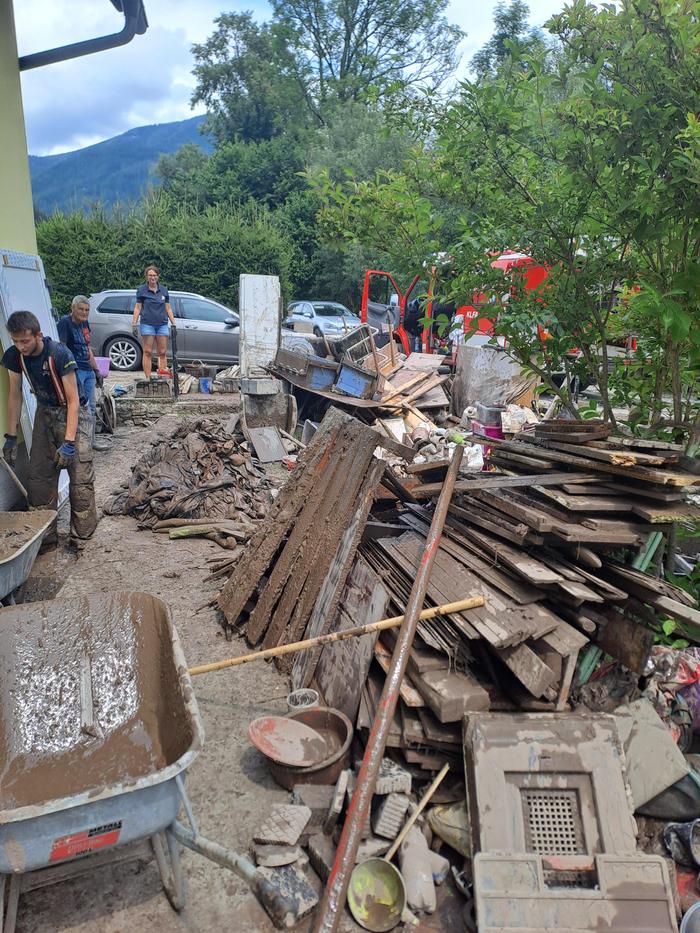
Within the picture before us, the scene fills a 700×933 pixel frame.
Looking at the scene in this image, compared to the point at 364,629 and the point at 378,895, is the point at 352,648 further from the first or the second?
the point at 378,895

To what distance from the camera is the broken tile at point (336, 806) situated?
2824 millimetres

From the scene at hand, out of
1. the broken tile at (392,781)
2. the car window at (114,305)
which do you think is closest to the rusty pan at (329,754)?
the broken tile at (392,781)

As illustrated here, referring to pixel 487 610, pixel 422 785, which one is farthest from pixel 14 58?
pixel 422 785

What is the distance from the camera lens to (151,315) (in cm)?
1118

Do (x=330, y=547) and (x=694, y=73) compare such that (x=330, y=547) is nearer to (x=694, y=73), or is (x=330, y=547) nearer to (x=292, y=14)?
(x=694, y=73)

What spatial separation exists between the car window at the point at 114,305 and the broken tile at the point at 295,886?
12.9m

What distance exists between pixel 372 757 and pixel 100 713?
1.40 metres

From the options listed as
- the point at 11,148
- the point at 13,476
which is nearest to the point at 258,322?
the point at 11,148

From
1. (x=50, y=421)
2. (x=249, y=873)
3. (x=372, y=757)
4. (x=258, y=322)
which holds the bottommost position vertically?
(x=372, y=757)

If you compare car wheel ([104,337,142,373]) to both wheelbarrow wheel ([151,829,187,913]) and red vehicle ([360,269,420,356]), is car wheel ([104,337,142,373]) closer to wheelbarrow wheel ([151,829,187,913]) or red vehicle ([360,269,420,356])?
red vehicle ([360,269,420,356])

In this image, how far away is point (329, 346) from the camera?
12.1 m

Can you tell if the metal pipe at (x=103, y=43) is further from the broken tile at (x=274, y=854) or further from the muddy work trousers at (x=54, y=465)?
the broken tile at (x=274, y=854)

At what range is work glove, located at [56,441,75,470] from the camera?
5234mm

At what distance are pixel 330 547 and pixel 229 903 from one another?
2120 mm
